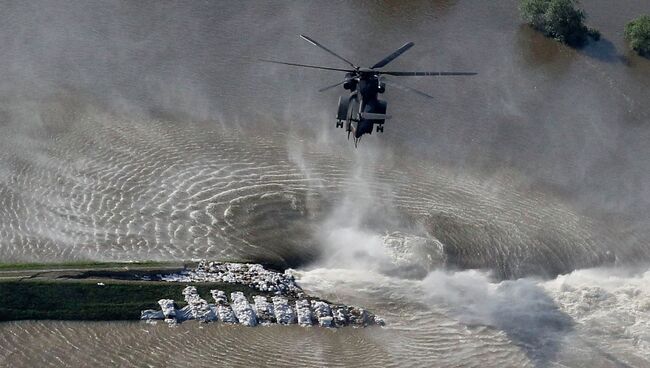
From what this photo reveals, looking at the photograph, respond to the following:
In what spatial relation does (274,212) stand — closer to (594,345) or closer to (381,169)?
(381,169)

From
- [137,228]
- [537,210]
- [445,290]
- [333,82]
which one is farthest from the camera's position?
[333,82]

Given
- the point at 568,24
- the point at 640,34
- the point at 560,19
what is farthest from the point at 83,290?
the point at 640,34

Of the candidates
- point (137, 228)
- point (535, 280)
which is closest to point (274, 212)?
point (137, 228)

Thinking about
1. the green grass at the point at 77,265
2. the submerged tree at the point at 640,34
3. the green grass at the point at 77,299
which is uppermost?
the submerged tree at the point at 640,34

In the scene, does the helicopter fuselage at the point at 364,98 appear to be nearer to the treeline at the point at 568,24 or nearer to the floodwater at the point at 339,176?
the floodwater at the point at 339,176

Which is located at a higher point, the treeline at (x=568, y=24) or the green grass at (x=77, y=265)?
the treeline at (x=568, y=24)

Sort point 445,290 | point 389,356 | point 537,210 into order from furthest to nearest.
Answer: point 537,210
point 445,290
point 389,356

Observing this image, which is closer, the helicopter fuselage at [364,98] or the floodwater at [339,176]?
the floodwater at [339,176]

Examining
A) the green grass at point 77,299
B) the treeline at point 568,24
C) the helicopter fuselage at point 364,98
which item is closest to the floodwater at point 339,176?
the green grass at point 77,299
